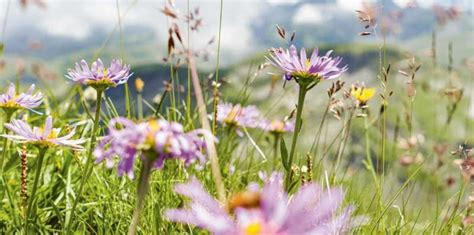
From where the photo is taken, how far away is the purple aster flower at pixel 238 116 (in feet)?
8.99

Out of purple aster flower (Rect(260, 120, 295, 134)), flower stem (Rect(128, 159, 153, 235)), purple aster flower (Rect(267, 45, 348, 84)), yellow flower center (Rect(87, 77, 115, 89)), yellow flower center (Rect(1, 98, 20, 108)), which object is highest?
purple aster flower (Rect(267, 45, 348, 84))

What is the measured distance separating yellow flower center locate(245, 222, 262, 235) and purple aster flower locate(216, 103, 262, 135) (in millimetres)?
2042

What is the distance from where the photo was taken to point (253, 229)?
22.8 inches

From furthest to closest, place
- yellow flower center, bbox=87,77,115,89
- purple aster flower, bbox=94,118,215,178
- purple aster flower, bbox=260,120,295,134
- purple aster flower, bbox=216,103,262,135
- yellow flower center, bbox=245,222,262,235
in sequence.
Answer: purple aster flower, bbox=260,120,295,134
purple aster flower, bbox=216,103,262,135
yellow flower center, bbox=87,77,115,89
purple aster flower, bbox=94,118,215,178
yellow flower center, bbox=245,222,262,235

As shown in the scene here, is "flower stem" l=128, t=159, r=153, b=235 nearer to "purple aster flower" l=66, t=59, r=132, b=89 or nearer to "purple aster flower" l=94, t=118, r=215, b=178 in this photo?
"purple aster flower" l=94, t=118, r=215, b=178

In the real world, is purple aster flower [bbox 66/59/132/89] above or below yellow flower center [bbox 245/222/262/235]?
below

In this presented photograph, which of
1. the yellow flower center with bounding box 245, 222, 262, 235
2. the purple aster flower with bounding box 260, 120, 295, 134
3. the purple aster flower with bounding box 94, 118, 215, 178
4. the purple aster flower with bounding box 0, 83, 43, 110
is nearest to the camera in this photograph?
the yellow flower center with bounding box 245, 222, 262, 235

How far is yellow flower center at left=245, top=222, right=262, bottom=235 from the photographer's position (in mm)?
577

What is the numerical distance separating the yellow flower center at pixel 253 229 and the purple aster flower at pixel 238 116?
80.4 inches

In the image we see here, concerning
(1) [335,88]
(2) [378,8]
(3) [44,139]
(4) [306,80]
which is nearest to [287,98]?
(2) [378,8]

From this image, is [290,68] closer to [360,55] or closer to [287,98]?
[287,98]

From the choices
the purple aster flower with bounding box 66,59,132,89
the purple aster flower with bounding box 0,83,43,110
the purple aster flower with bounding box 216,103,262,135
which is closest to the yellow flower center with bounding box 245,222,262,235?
the purple aster flower with bounding box 66,59,132,89

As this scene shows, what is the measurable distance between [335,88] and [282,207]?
4.05 ft

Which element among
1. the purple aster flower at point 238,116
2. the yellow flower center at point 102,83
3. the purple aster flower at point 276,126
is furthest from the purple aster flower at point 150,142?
the purple aster flower at point 276,126
